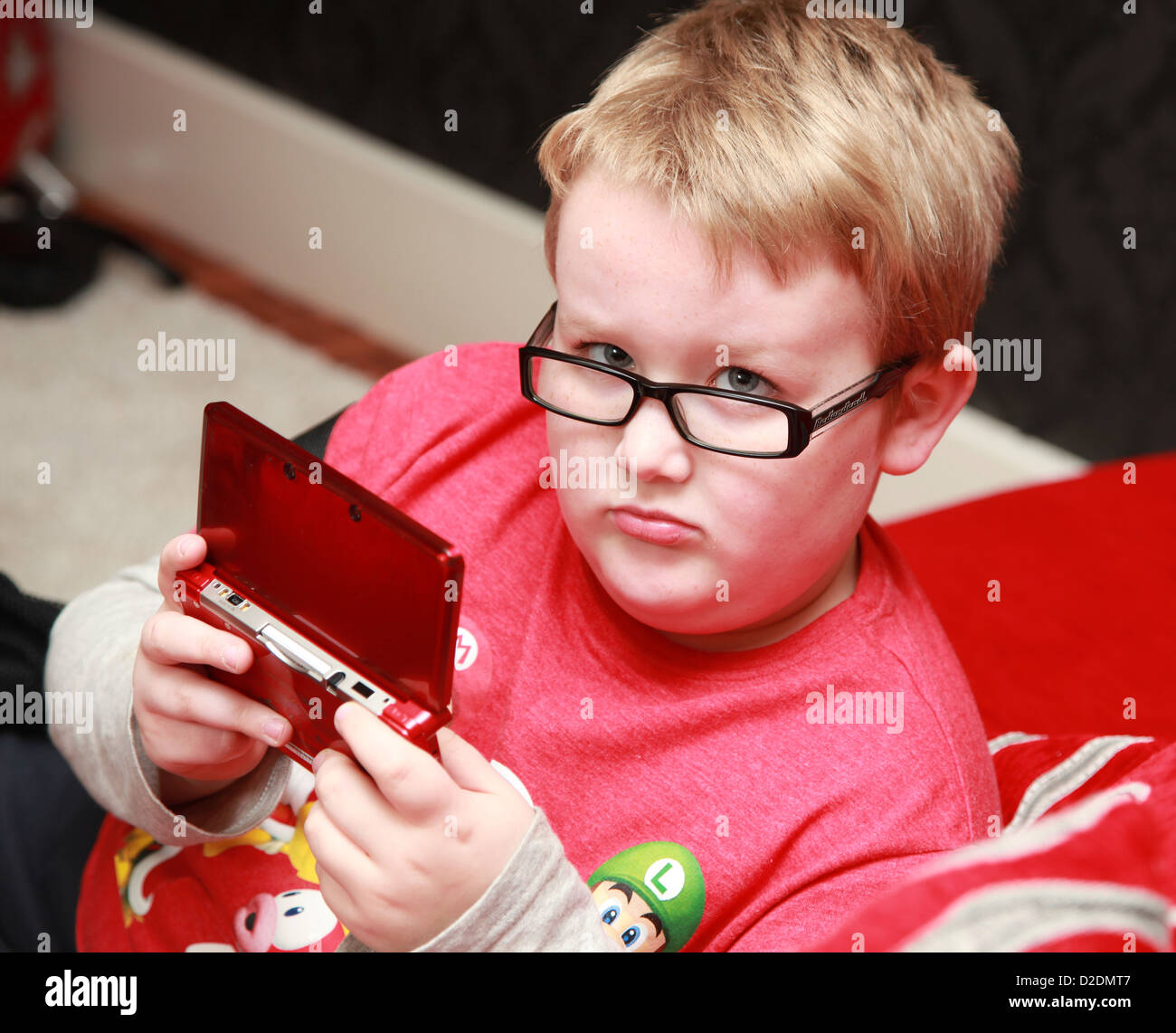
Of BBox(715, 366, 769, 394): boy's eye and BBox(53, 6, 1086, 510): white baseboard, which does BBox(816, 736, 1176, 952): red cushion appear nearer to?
BBox(715, 366, 769, 394): boy's eye

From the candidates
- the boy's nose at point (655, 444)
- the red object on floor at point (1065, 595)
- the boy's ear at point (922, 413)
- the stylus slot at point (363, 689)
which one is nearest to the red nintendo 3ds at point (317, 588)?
the stylus slot at point (363, 689)

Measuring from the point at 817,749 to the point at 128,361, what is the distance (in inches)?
66.2

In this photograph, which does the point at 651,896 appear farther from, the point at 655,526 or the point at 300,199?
the point at 300,199

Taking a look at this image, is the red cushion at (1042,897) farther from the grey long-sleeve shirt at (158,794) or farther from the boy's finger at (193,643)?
the boy's finger at (193,643)

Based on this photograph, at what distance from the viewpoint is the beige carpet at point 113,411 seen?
1.84 metres

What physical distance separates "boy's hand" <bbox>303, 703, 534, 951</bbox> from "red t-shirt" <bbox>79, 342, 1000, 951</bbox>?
16cm

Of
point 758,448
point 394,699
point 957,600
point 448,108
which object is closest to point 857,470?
point 758,448

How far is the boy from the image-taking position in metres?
0.69

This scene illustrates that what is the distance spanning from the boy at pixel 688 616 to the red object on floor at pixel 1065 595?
0.31m

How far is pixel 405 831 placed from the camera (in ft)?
2.02

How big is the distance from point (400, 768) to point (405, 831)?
0.13ft


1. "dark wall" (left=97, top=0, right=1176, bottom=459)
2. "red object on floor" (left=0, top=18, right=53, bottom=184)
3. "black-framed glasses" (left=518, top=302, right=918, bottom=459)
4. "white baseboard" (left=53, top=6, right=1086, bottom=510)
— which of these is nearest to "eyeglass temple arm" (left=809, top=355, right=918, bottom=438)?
"black-framed glasses" (left=518, top=302, right=918, bottom=459)

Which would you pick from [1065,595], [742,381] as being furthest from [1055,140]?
[742,381]

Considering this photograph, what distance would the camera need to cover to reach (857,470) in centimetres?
78
